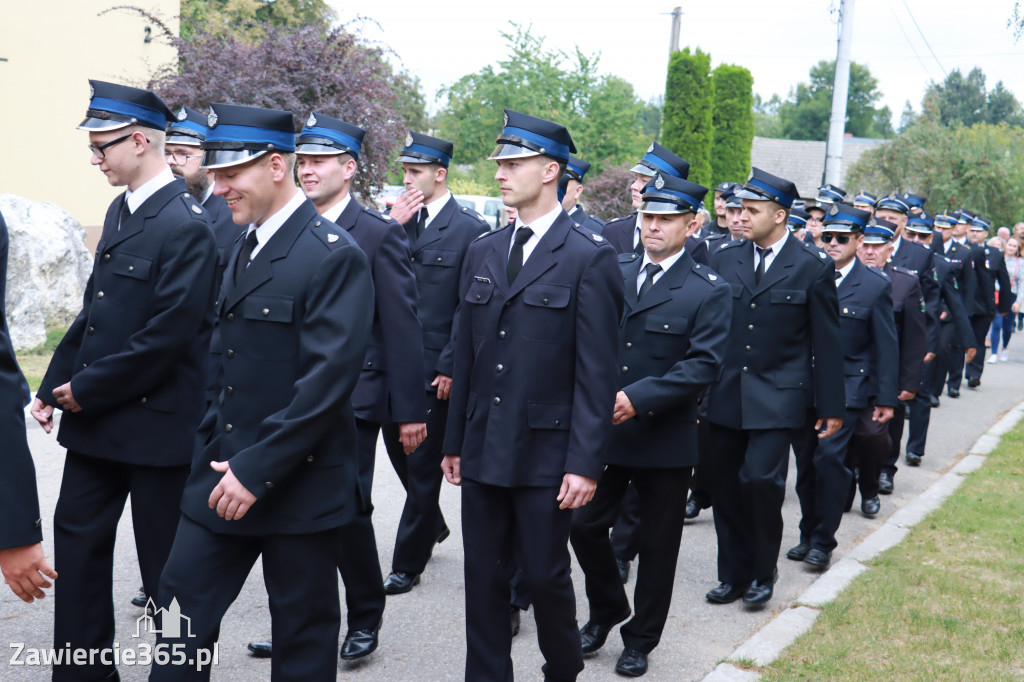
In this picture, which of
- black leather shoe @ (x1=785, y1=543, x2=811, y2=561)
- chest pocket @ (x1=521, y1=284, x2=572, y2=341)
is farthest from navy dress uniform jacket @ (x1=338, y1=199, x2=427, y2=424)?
black leather shoe @ (x1=785, y1=543, x2=811, y2=561)

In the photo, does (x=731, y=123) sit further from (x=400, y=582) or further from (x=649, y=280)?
(x=400, y=582)

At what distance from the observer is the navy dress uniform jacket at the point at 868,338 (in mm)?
7227

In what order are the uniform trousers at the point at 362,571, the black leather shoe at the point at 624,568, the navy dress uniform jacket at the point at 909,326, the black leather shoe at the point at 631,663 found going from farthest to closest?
the navy dress uniform jacket at the point at 909,326
the black leather shoe at the point at 624,568
the black leather shoe at the point at 631,663
the uniform trousers at the point at 362,571

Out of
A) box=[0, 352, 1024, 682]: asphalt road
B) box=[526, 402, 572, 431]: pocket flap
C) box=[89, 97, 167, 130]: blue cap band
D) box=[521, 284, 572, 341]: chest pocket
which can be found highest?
box=[89, 97, 167, 130]: blue cap band

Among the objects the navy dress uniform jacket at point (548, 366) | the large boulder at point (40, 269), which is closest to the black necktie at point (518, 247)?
the navy dress uniform jacket at point (548, 366)

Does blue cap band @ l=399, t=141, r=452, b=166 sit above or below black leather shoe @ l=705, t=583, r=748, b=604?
above

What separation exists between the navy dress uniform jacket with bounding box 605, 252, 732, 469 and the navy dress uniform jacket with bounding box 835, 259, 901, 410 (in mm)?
2412

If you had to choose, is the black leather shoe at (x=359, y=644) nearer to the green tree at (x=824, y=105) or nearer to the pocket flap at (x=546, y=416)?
the pocket flap at (x=546, y=416)

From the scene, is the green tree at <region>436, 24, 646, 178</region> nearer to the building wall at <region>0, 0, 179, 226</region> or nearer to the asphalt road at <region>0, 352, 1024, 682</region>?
the building wall at <region>0, 0, 179, 226</region>

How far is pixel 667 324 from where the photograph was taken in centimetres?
516

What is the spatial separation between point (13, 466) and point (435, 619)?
10.4ft

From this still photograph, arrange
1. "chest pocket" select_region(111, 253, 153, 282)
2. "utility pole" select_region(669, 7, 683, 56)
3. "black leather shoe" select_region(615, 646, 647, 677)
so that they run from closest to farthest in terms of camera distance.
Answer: "chest pocket" select_region(111, 253, 153, 282), "black leather shoe" select_region(615, 646, 647, 677), "utility pole" select_region(669, 7, 683, 56)

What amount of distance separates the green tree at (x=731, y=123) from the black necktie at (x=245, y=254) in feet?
97.1

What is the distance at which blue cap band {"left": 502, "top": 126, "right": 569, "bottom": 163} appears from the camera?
4.14 m
